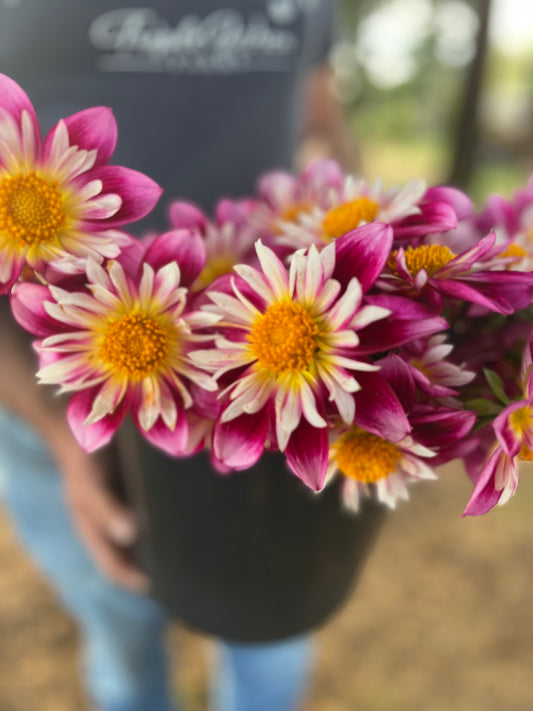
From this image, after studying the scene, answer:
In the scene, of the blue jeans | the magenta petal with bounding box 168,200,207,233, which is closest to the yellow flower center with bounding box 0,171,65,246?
the magenta petal with bounding box 168,200,207,233

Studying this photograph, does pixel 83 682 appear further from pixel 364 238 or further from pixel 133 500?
pixel 364 238

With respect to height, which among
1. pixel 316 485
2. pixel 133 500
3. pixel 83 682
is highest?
pixel 316 485

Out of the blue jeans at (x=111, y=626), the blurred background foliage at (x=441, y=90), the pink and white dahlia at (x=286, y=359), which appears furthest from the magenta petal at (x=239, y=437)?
the blurred background foliage at (x=441, y=90)

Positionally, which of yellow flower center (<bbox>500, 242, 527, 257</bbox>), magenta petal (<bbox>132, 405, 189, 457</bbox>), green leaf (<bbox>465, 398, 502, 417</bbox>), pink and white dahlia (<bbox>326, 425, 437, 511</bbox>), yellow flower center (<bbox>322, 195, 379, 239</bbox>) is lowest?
pink and white dahlia (<bbox>326, 425, 437, 511</bbox>)

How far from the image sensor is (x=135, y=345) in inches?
9.3

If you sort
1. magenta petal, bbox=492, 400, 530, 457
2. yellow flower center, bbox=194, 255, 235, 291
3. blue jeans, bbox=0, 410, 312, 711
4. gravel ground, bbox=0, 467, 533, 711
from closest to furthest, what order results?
magenta petal, bbox=492, 400, 530, 457 → yellow flower center, bbox=194, 255, 235, 291 → blue jeans, bbox=0, 410, 312, 711 → gravel ground, bbox=0, 467, 533, 711

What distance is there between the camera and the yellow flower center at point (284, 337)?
22cm

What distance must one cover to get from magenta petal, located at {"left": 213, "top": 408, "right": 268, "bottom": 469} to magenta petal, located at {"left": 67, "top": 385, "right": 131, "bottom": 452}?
4 centimetres

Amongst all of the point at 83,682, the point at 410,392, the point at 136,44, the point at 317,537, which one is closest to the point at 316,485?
the point at 410,392

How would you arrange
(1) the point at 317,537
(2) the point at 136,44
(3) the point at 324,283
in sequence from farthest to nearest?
(2) the point at 136,44, (1) the point at 317,537, (3) the point at 324,283

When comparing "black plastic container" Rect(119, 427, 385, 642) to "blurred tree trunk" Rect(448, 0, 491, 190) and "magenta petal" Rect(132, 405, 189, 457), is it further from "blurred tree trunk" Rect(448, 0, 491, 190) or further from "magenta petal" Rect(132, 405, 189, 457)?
"blurred tree trunk" Rect(448, 0, 491, 190)

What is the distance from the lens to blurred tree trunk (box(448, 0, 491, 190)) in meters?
1.74

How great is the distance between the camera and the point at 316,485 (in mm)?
217

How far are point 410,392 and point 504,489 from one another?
0.04 m
